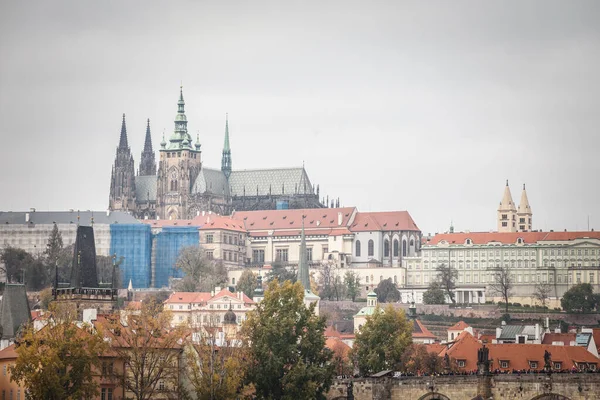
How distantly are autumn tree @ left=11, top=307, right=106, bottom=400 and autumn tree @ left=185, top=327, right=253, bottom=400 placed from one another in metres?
5.13

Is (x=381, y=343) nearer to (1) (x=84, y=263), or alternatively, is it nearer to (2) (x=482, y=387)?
(1) (x=84, y=263)

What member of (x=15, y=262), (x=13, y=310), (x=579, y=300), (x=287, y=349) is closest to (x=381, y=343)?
(x=287, y=349)

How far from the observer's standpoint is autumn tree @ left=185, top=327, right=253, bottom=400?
85875 millimetres

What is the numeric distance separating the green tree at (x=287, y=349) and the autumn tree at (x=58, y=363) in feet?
37.0

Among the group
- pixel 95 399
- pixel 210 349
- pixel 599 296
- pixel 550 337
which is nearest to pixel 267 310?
pixel 210 349

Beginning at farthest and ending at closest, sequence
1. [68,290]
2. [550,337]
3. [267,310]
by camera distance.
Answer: [550,337] < [68,290] < [267,310]

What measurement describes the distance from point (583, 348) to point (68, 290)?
31.0 m

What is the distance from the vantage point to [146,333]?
88312 mm

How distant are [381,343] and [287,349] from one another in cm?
1599

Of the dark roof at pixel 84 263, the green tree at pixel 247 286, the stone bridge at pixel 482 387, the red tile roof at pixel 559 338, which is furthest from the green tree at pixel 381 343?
the green tree at pixel 247 286

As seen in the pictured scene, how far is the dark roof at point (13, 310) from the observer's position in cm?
10019

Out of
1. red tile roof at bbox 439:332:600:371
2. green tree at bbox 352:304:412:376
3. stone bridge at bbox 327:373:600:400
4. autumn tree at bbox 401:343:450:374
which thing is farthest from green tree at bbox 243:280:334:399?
red tile roof at bbox 439:332:600:371

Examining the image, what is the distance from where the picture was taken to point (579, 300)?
18450 cm

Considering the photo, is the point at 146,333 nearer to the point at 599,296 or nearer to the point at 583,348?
the point at 583,348
